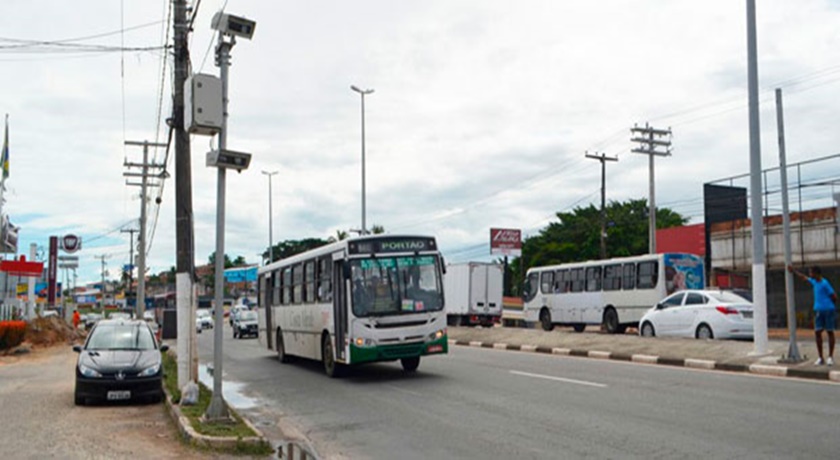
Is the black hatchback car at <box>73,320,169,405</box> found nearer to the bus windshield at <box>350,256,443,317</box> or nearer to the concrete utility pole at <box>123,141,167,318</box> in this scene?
the bus windshield at <box>350,256,443,317</box>

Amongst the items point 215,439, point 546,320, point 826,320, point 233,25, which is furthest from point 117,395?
point 546,320

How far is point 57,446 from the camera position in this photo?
9.91m

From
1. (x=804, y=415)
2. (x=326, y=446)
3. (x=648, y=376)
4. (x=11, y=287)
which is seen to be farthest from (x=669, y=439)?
(x=11, y=287)

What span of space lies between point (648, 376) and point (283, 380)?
7.87 meters

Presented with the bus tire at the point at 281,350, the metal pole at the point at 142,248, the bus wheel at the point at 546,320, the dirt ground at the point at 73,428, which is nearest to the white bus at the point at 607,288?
the bus wheel at the point at 546,320

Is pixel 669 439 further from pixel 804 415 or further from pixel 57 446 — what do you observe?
pixel 57 446

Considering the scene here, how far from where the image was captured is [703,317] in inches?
904

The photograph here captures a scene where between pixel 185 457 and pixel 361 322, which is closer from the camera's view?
pixel 185 457

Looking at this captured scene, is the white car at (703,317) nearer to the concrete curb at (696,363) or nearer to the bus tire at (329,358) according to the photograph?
the concrete curb at (696,363)

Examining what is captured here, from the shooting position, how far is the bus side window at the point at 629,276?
1197 inches

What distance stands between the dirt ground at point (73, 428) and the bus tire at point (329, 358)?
431 cm

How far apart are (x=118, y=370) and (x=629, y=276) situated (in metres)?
21.4

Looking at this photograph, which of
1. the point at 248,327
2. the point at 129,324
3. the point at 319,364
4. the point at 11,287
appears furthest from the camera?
the point at 11,287

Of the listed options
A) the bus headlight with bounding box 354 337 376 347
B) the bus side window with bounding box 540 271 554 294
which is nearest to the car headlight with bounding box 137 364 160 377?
the bus headlight with bounding box 354 337 376 347
